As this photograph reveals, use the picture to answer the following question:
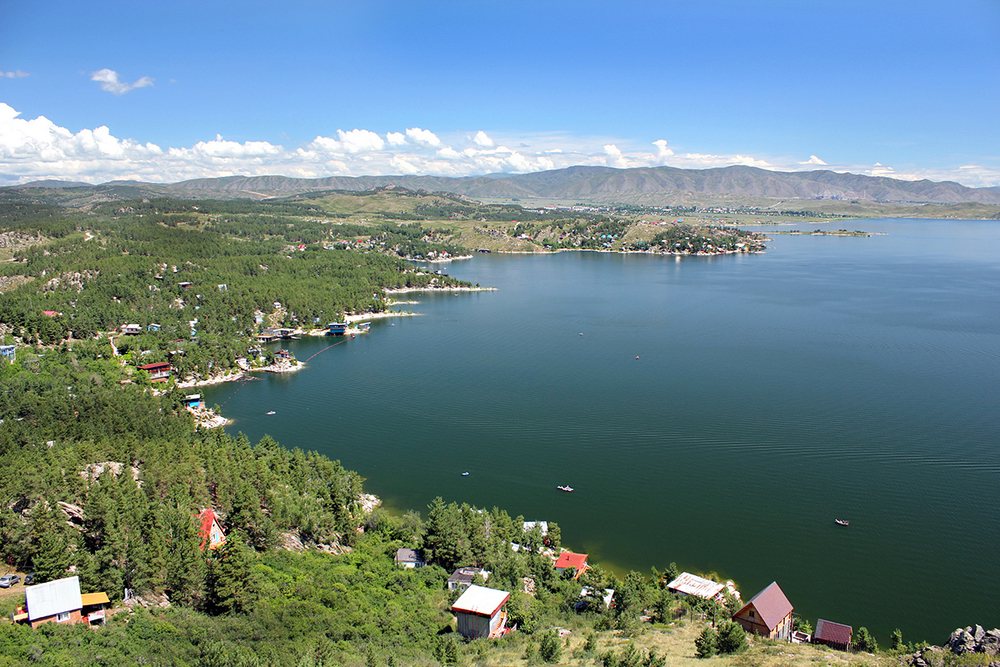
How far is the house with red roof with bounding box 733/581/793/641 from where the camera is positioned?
41.5 feet

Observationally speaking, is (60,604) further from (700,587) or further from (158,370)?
(158,370)

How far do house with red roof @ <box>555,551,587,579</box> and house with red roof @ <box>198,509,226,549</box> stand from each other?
803cm

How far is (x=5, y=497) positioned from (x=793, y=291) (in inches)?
2298

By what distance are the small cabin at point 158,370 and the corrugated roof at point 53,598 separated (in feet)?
71.9

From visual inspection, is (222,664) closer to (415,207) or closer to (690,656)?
(690,656)

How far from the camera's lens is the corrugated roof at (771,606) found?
41.6 feet

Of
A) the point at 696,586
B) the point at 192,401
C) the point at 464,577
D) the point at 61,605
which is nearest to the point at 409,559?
the point at 464,577

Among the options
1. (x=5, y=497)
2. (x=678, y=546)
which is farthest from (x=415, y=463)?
(x=5, y=497)

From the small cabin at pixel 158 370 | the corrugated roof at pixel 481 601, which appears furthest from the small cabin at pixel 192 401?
the corrugated roof at pixel 481 601

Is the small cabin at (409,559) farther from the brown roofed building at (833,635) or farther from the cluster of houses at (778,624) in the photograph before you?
the brown roofed building at (833,635)

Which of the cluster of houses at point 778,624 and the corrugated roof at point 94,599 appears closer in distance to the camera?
the corrugated roof at point 94,599

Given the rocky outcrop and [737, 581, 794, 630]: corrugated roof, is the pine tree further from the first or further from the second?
the rocky outcrop

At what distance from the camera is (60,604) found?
35.8 feet

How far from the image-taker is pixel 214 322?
4091 centimetres
